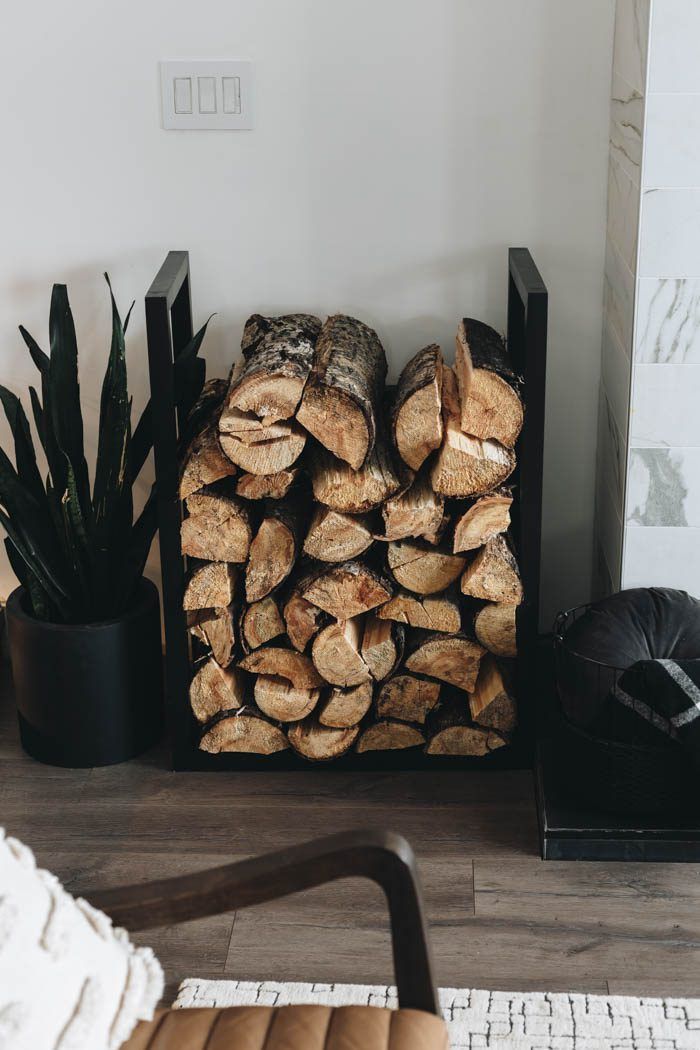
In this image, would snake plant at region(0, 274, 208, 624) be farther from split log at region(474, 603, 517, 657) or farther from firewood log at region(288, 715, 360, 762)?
split log at region(474, 603, 517, 657)

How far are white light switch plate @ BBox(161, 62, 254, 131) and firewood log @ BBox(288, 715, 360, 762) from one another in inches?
46.6

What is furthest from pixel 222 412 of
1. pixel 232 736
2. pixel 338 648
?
pixel 232 736

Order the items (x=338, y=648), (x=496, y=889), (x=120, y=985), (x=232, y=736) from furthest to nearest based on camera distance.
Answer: (x=232, y=736) → (x=338, y=648) → (x=496, y=889) → (x=120, y=985)

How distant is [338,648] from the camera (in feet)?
7.16

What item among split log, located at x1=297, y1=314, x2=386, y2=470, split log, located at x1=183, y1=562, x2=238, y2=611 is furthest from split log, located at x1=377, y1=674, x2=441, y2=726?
split log, located at x1=297, y1=314, x2=386, y2=470

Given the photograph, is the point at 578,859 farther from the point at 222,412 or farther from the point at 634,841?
the point at 222,412

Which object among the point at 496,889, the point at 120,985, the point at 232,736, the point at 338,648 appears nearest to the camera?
the point at 120,985

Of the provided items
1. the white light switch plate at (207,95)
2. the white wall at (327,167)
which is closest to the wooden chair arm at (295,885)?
the white wall at (327,167)

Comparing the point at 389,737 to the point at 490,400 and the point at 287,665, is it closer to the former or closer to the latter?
the point at 287,665

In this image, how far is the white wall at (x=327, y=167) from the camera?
2268 mm

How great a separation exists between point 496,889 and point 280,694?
0.55 meters

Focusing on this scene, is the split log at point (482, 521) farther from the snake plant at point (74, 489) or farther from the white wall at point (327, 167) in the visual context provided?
the snake plant at point (74, 489)

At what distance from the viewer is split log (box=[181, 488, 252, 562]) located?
2160 millimetres

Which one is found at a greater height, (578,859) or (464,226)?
(464,226)
